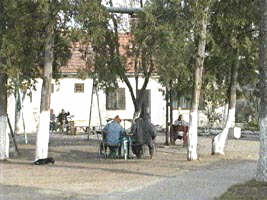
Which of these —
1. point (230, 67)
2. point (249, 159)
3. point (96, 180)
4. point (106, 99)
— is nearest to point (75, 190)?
point (96, 180)

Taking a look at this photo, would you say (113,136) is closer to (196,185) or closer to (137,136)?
(137,136)

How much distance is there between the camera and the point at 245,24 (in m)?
20.7

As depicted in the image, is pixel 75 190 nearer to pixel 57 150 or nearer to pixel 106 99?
pixel 57 150

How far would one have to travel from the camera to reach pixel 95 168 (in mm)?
18125

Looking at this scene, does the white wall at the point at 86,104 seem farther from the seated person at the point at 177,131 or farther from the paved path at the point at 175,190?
→ the paved path at the point at 175,190

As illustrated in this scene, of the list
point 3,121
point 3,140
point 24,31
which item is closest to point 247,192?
point 24,31

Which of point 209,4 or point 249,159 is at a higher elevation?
point 209,4

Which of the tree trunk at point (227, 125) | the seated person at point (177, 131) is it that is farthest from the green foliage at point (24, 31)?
the seated person at point (177, 131)

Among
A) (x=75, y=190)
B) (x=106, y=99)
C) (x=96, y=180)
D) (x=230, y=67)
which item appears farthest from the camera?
(x=106, y=99)

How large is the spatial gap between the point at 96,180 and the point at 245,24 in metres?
8.30

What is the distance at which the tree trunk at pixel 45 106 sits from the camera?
19.4 meters

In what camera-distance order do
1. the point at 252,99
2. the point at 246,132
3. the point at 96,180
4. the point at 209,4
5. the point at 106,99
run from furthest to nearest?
the point at 106,99, the point at 252,99, the point at 246,132, the point at 209,4, the point at 96,180

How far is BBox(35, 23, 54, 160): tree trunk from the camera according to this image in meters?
19.4

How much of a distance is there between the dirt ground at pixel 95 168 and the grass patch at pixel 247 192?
2242 millimetres
